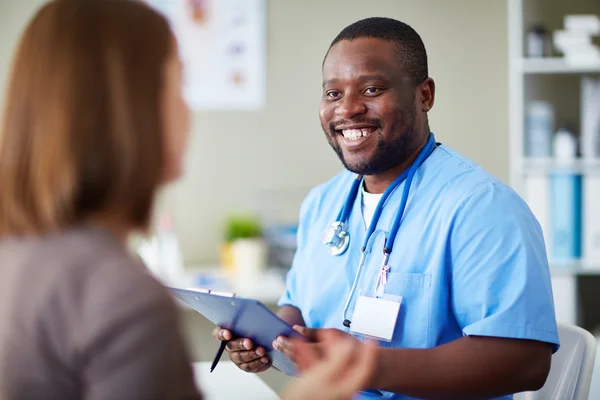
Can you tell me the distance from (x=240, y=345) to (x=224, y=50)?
2.13 m

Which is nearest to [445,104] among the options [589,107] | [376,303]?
[589,107]

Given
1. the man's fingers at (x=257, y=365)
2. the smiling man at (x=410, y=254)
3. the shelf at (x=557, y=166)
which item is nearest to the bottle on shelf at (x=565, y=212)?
the shelf at (x=557, y=166)

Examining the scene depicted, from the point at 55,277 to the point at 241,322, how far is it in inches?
24.0

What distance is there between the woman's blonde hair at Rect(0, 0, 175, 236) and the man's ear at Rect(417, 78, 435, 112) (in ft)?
2.99

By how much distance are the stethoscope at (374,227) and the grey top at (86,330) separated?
29.3 inches

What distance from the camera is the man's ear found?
160 centimetres

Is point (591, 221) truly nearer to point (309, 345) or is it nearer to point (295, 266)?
point (295, 266)

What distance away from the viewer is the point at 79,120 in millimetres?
754

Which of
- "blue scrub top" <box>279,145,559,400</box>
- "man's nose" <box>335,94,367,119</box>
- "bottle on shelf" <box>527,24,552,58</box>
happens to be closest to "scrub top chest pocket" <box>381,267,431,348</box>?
"blue scrub top" <box>279,145,559,400</box>

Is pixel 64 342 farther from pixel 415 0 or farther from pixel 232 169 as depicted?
pixel 415 0

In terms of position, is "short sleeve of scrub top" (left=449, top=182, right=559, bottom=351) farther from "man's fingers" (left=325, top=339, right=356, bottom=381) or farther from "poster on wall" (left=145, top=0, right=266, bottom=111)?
"poster on wall" (left=145, top=0, right=266, bottom=111)

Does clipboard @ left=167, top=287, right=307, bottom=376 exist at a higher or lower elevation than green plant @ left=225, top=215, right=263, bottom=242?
higher

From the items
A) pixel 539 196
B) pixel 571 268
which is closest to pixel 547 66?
pixel 539 196

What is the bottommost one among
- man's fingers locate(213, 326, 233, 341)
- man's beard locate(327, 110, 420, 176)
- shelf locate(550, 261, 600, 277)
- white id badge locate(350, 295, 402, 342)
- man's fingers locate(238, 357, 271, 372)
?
shelf locate(550, 261, 600, 277)
